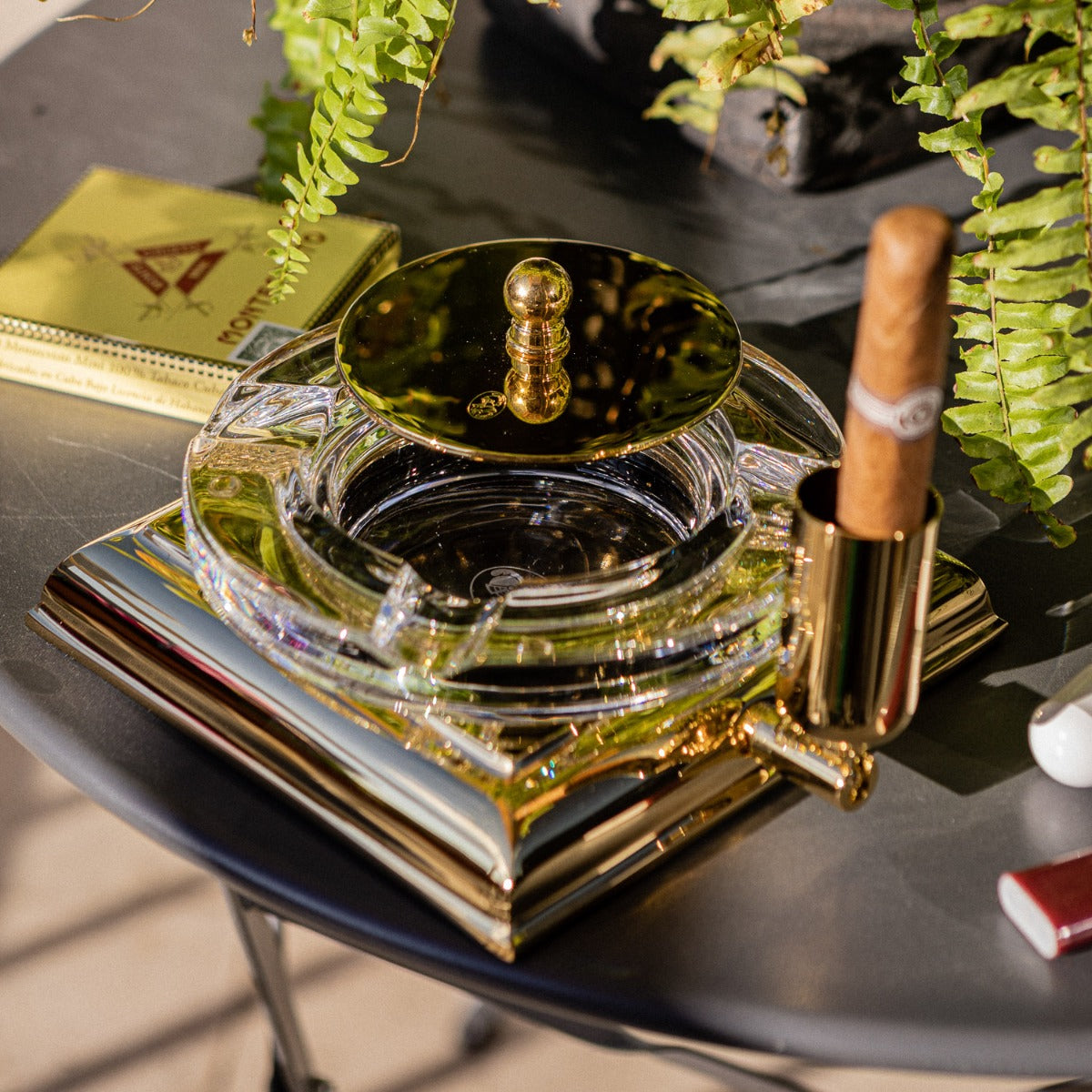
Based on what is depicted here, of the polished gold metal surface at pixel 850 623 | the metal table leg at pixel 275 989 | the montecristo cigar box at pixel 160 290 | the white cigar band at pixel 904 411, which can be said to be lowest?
the metal table leg at pixel 275 989

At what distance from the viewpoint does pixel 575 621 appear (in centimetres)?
56

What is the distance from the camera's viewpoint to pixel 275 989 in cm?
90

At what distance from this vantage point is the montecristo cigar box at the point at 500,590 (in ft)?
1.81

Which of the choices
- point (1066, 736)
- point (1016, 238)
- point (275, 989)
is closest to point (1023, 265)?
point (1016, 238)

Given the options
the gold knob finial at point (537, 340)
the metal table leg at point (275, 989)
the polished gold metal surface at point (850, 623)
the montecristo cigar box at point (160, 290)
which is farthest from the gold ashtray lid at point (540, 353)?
the metal table leg at point (275, 989)

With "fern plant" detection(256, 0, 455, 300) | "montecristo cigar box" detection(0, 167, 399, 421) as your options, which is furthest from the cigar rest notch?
"montecristo cigar box" detection(0, 167, 399, 421)

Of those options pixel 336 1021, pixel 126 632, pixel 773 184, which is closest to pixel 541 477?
pixel 126 632

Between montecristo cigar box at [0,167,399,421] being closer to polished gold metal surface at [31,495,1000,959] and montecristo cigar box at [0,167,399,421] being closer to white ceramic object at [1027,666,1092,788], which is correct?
polished gold metal surface at [31,495,1000,959]

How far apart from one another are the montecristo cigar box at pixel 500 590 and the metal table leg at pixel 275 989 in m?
0.23

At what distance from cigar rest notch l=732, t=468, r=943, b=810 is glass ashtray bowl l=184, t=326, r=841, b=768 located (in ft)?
0.16

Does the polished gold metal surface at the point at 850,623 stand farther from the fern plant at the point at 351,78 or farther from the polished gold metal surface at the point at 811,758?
the fern plant at the point at 351,78

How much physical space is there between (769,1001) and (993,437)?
299mm

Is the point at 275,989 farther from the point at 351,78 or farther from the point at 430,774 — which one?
the point at 351,78

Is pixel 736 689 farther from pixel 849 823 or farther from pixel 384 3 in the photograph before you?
pixel 384 3
